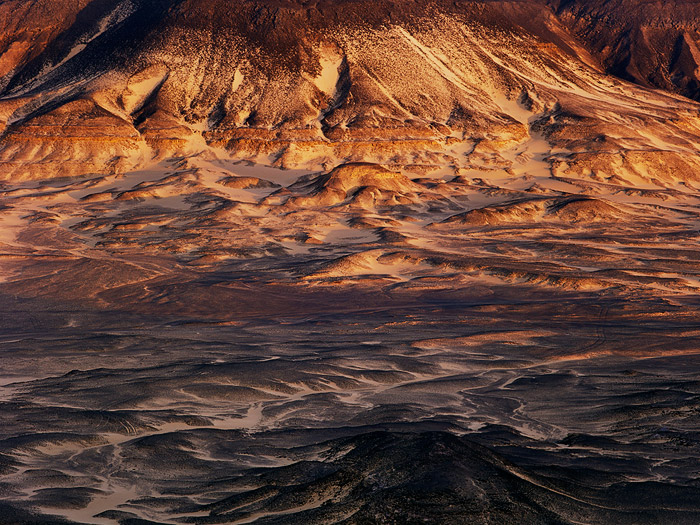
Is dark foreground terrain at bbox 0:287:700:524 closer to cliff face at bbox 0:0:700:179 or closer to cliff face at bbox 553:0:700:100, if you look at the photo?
cliff face at bbox 0:0:700:179

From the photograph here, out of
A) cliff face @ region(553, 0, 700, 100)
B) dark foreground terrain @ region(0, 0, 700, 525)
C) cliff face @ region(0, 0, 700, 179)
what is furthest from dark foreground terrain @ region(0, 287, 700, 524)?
cliff face @ region(553, 0, 700, 100)

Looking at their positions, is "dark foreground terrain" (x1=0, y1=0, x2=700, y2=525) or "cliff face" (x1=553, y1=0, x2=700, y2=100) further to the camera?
"cliff face" (x1=553, y1=0, x2=700, y2=100)

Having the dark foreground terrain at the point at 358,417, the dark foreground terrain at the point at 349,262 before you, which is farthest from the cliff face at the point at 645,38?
the dark foreground terrain at the point at 358,417

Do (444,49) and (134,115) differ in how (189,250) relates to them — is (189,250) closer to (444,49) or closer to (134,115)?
(134,115)

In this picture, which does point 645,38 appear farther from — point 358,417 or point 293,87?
point 358,417

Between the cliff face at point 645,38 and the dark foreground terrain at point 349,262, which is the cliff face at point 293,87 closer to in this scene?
the dark foreground terrain at point 349,262

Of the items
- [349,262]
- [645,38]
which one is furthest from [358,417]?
[645,38]

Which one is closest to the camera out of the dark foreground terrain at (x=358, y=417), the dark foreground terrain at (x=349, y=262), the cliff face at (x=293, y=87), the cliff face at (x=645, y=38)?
the dark foreground terrain at (x=358, y=417)

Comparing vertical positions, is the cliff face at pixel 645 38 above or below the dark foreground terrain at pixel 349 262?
above

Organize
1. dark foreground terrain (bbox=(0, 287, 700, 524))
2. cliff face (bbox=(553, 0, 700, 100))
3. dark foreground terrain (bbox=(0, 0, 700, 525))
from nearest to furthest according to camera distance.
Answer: dark foreground terrain (bbox=(0, 287, 700, 524)) < dark foreground terrain (bbox=(0, 0, 700, 525)) < cliff face (bbox=(553, 0, 700, 100))
